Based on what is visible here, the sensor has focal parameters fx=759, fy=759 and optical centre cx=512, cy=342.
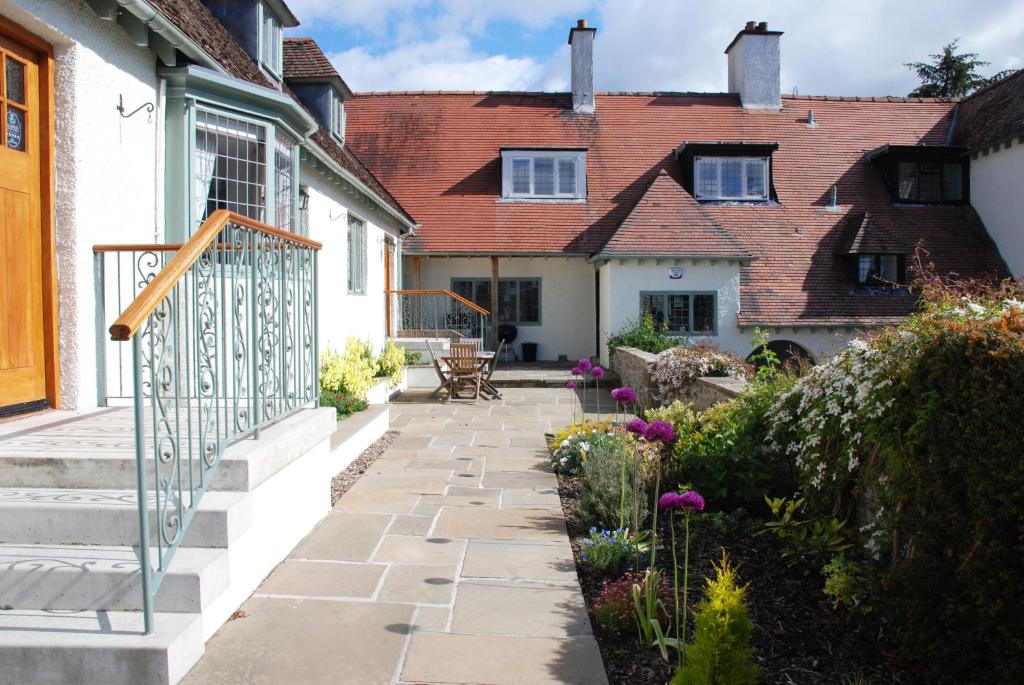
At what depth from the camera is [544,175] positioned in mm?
20688

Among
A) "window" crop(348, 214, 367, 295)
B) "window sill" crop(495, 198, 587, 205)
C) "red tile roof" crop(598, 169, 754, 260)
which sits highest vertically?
"window sill" crop(495, 198, 587, 205)

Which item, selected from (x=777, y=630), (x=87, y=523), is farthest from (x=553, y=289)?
(x=87, y=523)

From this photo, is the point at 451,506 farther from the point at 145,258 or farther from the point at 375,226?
the point at 375,226

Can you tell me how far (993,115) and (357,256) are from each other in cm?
1765

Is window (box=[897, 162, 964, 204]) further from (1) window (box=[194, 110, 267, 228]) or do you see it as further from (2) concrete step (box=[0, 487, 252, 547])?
(2) concrete step (box=[0, 487, 252, 547])

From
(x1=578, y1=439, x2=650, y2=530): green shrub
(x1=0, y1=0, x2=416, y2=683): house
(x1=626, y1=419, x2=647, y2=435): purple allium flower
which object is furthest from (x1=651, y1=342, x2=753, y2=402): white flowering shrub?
(x1=626, y1=419, x2=647, y2=435): purple allium flower

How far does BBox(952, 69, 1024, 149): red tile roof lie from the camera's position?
19.0 meters

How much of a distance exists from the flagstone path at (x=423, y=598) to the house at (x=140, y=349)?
0.76ft

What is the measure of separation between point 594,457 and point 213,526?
11.0 ft

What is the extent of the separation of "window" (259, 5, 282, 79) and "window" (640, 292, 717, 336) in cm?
996

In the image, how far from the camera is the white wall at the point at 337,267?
10.4 metres

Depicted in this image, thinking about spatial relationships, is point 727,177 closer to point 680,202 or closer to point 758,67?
point 680,202

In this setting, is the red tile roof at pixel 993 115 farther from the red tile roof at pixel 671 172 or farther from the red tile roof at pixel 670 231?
the red tile roof at pixel 670 231

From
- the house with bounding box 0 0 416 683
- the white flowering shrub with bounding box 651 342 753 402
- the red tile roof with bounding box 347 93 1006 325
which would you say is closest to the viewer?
the house with bounding box 0 0 416 683
